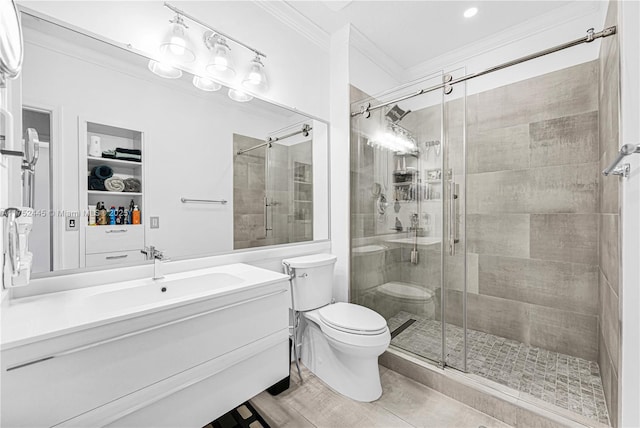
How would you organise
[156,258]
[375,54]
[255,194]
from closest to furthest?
[156,258] → [255,194] → [375,54]

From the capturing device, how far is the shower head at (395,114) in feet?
6.87

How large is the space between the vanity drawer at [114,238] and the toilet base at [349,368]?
123cm

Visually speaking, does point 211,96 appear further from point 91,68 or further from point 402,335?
point 402,335

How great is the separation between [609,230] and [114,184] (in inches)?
105

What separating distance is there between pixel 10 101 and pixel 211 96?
2.86ft

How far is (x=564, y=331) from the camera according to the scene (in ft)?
6.61

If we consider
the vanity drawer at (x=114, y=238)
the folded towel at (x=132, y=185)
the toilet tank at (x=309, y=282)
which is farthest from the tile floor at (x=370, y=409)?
the folded towel at (x=132, y=185)

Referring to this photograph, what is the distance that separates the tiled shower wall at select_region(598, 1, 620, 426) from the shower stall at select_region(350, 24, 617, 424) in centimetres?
7

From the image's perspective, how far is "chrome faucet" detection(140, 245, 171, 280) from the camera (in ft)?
4.55

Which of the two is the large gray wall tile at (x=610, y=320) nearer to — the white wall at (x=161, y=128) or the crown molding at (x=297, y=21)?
the white wall at (x=161, y=128)

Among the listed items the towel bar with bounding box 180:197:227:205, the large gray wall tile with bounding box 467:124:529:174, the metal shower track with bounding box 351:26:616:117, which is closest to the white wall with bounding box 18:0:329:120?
the metal shower track with bounding box 351:26:616:117

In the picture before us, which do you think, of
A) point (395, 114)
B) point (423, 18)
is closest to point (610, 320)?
point (395, 114)

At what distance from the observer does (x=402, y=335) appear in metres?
2.05

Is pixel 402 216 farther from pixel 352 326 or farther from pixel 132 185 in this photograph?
pixel 132 185
